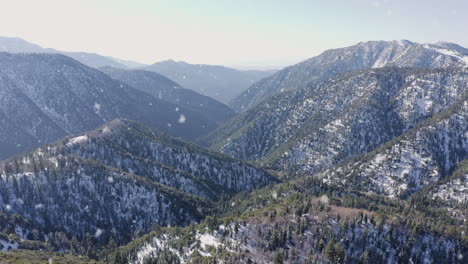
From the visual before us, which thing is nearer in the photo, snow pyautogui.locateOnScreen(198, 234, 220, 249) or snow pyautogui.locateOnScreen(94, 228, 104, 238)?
snow pyautogui.locateOnScreen(198, 234, 220, 249)

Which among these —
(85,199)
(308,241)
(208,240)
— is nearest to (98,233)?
(85,199)

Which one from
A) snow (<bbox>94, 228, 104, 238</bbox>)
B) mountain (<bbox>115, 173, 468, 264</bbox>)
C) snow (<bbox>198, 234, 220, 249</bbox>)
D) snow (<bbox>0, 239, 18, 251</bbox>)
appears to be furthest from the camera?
snow (<bbox>94, 228, 104, 238</bbox>)

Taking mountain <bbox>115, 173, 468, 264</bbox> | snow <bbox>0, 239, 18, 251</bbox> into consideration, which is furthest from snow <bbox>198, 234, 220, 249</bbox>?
snow <bbox>0, 239, 18, 251</bbox>

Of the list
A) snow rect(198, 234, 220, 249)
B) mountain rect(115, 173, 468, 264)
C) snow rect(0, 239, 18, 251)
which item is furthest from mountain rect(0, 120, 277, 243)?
snow rect(198, 234, 220, 249)

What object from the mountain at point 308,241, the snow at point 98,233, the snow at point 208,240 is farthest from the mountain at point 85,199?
the snow at point 208,240

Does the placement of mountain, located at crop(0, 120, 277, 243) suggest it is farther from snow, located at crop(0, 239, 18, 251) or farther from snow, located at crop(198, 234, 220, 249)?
snow, located at crop(198, 234, 220, 249)

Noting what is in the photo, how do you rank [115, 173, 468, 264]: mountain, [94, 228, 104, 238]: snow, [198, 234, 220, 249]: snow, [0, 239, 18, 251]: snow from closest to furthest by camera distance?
1. [115, 173, 468, 264]: mountain
2. [0, 239, 18, 251]: snow
3. [198, 234, 220, 249]: snow
4. [94, 228, 104, 238]: snow

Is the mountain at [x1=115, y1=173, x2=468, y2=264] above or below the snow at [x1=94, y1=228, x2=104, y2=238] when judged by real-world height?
above

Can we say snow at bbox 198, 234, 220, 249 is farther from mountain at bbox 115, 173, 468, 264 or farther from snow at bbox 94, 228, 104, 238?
snow at bbox 94, 228, 104, 238

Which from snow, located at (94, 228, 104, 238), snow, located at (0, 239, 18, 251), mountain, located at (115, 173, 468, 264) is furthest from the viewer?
snow, located at (94, 228, 104, 238)

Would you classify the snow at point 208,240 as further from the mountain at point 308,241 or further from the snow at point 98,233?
the snow at point 98,233

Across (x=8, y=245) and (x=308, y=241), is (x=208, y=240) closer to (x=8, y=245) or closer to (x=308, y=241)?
(x=308, y=241)
